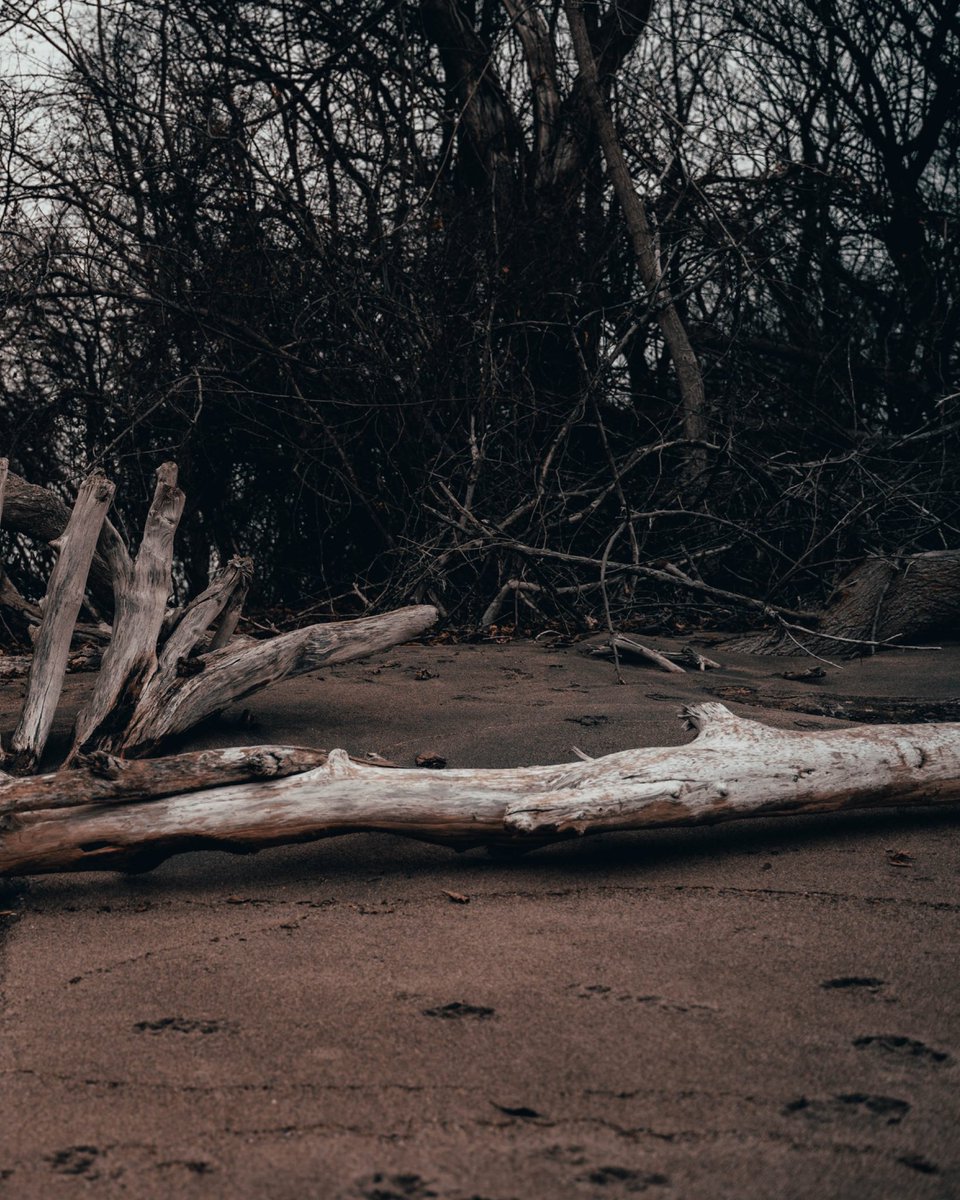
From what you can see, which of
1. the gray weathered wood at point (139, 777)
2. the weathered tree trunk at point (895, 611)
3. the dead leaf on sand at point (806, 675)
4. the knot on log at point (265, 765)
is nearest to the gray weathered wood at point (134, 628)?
the gray weathered wood at point (139, 777)

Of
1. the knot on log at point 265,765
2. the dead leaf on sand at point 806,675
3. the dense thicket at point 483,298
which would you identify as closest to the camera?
the knot on log at point 265,765

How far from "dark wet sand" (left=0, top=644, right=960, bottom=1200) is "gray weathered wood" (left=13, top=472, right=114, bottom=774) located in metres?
0.97

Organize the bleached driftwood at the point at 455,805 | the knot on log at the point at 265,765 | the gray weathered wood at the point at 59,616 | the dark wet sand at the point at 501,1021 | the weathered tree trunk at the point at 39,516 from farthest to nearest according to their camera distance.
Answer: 1. the weathered tree trunk at the point at 39,516
2. the gray weathered wood at the point at 59,616
3. the knot on log at the point at 265,765
4. the bleached driftwood at the point at 455,805
5. the dark wet sand at the point at 501,1021

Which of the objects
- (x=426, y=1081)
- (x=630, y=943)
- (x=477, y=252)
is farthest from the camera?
(x=477, y=252)

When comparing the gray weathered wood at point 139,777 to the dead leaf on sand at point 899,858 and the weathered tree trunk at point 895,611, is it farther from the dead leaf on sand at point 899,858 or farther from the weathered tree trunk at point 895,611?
the weathered tree trunk at point 895,611

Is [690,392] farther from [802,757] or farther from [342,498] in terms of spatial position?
[802,757]

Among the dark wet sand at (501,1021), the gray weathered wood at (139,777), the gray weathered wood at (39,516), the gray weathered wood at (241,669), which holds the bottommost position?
the dark wet sand at (501,1021)

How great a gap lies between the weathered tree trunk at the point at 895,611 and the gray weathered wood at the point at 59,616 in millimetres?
3782

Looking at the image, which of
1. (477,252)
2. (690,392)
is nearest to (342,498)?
(477,252)

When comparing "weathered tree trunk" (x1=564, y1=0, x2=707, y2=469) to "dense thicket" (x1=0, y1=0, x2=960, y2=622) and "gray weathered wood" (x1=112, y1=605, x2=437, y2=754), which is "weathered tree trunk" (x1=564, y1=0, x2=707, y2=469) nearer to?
"dense thicket" (x1=0, y1=0, x2=960, y2=622)

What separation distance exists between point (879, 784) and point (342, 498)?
17.7 ft

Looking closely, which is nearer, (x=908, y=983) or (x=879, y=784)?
(x=908, y=983)

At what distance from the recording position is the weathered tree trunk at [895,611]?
6332 mm

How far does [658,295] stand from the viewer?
785 cm
